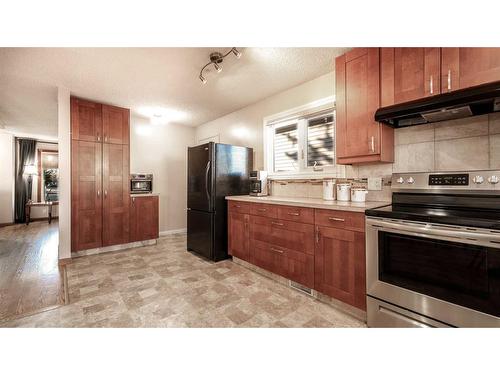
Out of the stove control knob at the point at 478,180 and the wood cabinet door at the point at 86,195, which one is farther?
the wood cabinet door at the point at 86,195

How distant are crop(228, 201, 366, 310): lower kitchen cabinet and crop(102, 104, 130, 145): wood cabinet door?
2.49 metres

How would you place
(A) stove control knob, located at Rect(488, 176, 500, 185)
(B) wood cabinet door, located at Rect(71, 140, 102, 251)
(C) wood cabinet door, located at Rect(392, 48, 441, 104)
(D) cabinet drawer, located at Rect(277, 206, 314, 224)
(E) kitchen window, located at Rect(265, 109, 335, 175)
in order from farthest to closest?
(B) wood cabinet door, located at Rect(71, 140, 102, 251) → (E) kitchen window, located at Rect(265, 109, 335, 175) → (D) cabinet drawer, located at Rect(277, 206, 314, 224) → (C) wood cabinet door, located at Rect(392, 48, 441, 104) → (A) stove control knob, located at Rect(488, 176, 500, 185)

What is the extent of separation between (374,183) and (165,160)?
160 inches

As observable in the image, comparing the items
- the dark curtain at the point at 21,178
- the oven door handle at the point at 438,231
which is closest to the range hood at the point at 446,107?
the oven door handle at the point at 438,231

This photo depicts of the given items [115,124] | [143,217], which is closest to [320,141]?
[143,217]

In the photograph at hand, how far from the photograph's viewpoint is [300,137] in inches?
121

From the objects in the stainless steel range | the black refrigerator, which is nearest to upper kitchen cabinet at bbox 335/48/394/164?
the stainless steel range

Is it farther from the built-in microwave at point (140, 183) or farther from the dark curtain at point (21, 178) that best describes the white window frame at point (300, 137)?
the dark curtain at point (21, 178)

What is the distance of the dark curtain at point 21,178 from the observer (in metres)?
6.09

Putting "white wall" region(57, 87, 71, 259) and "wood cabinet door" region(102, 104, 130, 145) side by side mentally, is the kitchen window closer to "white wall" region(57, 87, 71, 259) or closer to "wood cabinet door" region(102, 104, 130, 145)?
"wood cabinet door" region(102, 104, 130, 145)

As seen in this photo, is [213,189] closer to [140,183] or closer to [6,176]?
[140,183]

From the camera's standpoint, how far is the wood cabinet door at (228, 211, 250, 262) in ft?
9.18

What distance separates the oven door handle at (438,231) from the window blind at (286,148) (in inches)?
68.7
